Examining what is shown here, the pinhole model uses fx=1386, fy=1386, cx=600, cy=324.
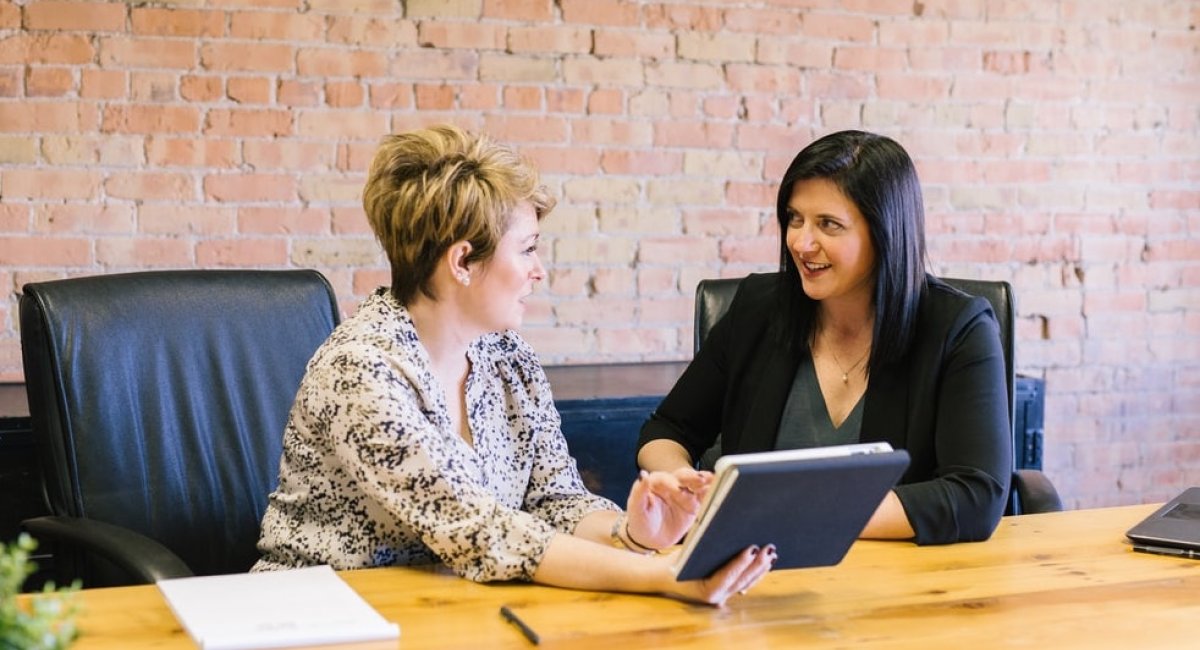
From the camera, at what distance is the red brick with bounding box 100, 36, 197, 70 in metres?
2.94

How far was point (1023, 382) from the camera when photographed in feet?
10.6

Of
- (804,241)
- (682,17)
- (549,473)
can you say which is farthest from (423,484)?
(682,17)

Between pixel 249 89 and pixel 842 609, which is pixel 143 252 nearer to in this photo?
pixel 249 89

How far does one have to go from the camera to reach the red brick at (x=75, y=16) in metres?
2.89

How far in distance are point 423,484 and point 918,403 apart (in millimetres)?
851

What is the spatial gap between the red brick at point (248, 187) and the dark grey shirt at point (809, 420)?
1.35 m

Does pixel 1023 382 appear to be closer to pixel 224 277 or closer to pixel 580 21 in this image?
pixel 580 21

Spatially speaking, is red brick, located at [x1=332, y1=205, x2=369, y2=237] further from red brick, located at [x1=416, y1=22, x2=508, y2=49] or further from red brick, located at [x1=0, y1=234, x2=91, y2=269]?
red brick, located at [x1=0, y1=234, x2=91, y2=269]

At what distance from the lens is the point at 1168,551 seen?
1.88 metres

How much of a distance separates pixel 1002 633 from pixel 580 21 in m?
2.09

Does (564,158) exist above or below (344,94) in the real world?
below

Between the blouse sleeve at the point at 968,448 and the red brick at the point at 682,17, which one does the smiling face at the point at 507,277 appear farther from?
the red brick at the point at 682,17

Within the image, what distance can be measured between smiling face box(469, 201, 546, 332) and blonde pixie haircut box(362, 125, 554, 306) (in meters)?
0.01

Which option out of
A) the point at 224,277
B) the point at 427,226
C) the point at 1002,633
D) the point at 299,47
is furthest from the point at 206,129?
the point at 1002,633
